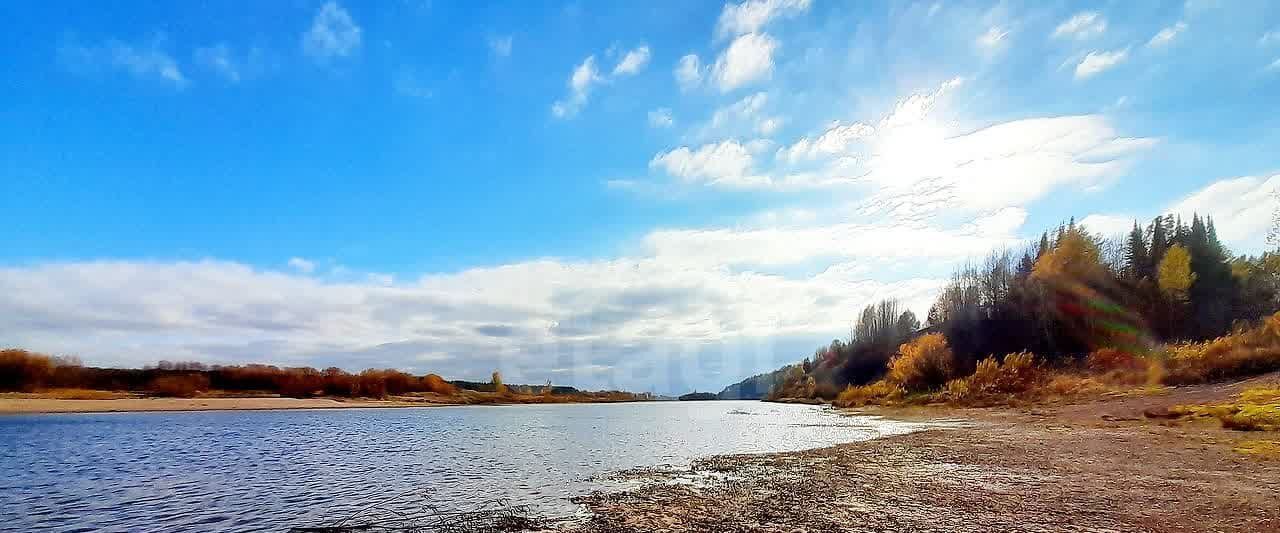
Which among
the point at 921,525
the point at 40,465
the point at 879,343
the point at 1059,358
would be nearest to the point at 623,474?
the point at 921,525

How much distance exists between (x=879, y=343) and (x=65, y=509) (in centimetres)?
19324

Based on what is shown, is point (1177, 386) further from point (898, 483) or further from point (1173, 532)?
point (1173, 532)

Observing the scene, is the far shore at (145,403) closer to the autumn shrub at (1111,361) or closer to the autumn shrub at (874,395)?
the autumn shrub at (874,395)

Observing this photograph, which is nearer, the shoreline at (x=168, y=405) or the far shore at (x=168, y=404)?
the shoreline at (x=168, y=405)

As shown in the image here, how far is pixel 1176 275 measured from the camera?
95312mm

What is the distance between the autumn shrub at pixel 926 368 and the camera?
10925cm

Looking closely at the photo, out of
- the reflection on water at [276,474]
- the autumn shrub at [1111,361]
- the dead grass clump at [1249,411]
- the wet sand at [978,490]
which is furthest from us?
the autumn shrub at [1111,361]

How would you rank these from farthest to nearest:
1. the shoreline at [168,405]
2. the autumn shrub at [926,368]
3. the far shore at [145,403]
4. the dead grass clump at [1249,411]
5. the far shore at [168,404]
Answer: the far shore at [145,403]
the far shore at [168,404]
the shoreline at [168,405]
the autumn shrub at [926,368]
the dead grass clump at [1249,411]

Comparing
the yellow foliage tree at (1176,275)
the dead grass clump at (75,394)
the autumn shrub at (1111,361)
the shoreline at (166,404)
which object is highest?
the yellow foliage tree at (1176,275)

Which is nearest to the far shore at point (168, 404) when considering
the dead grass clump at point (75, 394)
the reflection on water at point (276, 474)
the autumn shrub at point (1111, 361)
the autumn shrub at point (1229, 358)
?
the dead grass clump at point (75, 394)

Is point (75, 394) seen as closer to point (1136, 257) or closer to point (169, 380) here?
point (169, 380)

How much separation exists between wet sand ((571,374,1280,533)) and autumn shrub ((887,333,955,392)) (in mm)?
82102

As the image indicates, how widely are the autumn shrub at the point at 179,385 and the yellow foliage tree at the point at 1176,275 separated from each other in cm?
22226

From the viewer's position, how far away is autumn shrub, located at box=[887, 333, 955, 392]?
109 meters
